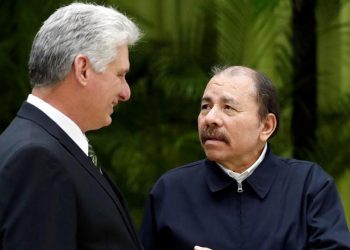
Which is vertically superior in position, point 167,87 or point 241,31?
point 241,31

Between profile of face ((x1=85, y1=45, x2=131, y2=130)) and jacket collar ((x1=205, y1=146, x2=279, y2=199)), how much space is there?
Answer: 32.2 inches

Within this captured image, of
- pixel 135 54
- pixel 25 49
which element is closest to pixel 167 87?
pixel 135 54

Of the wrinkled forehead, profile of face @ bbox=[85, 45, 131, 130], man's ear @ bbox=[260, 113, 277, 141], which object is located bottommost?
man's ear @ bbox=[260, 113, 277, 141]

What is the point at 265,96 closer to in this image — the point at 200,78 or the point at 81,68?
the point at 81,68

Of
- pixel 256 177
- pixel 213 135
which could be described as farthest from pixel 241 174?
pixel 213 135

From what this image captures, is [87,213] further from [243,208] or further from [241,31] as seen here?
[241,31]

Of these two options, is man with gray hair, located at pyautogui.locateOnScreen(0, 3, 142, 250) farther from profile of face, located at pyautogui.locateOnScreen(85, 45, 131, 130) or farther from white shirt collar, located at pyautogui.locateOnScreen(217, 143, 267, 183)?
white shirt collar, located at pyautogui.locateOnScreen(217, 143, 267, 183)

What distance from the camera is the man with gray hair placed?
216 cm

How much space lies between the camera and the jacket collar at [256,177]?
3.22 m

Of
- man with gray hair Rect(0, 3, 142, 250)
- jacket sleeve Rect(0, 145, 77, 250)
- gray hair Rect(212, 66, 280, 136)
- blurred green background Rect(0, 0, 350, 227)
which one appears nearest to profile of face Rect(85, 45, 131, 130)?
man with gray hair Rect(0, 3, 142, 250)

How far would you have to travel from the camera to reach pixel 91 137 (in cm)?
550

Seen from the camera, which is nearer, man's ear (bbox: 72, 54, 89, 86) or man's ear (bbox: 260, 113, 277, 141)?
man's ear (bbox: 72, 54, 89, 86)

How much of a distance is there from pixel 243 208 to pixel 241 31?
2308 millimetres

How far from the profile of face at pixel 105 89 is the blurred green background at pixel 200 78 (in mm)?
2809
